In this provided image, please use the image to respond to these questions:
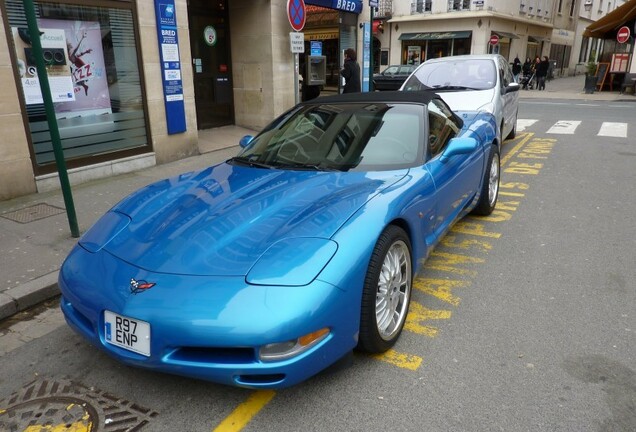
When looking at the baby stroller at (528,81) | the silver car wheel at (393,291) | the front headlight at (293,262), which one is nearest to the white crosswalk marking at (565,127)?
the silver car wheel at (393,291)

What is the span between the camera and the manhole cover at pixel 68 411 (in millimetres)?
2398

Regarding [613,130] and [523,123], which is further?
[523,123]

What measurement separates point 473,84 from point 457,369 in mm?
6569

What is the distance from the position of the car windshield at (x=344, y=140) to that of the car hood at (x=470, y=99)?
3.92 metres

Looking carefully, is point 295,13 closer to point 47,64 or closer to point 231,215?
point 47,64

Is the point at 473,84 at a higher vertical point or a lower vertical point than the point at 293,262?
higher

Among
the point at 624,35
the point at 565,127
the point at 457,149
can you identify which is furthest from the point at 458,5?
the point at 457,149

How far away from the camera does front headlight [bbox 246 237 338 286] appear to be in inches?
91.0

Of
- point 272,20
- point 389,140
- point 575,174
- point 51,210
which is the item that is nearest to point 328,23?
point 272,20

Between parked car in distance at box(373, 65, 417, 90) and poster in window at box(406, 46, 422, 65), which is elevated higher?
poster in window at box(406, 46, 422, 65)

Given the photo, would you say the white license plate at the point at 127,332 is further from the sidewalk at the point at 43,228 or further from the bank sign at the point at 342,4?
the bank sign at the point at 342,4

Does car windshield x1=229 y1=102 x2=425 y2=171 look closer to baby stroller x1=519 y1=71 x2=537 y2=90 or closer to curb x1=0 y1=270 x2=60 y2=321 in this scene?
curb x1=0 y1=270 x2=60 y2=321

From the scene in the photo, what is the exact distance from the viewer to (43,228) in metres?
5.13

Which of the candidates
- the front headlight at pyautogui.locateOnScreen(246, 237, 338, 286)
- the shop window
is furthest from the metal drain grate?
the front headlight at pyautogui.locateOnScreen(246, 237, 338, 286)
